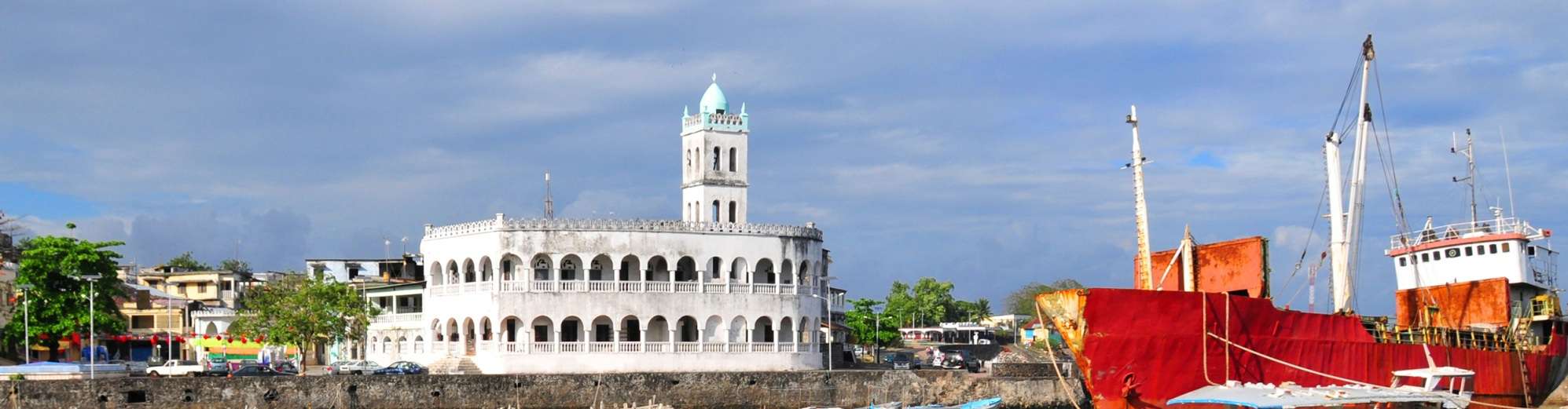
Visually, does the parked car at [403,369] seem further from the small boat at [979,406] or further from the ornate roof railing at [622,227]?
the small boat at [979,406]

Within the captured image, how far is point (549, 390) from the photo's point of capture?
190 ft

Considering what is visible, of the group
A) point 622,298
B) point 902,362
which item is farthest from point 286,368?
point 902,362

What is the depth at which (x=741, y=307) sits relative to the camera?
69.3 m

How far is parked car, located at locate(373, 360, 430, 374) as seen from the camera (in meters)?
62.9

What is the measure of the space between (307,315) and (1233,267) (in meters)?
41.1

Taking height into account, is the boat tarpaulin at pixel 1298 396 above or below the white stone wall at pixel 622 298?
below

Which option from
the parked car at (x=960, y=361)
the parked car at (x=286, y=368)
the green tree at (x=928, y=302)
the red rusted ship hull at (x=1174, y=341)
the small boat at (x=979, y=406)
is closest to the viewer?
the red rusted ship hull at (x=1174, y=341)

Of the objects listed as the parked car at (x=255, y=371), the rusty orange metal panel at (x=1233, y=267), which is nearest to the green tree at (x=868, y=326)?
the parked car at (x=255, y=371)

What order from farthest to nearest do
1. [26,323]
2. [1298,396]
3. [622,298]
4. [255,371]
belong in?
[622,298] < [255,371] < [26,323] < [1298,396]

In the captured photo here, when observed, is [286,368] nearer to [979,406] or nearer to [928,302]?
[979,406]

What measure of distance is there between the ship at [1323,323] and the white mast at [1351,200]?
48 mm

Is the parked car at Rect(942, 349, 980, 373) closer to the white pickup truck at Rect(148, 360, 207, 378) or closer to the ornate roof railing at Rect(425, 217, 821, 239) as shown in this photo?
the ornate roof railing at Rect(425, 217, 821, 239)

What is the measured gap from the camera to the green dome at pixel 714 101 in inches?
2938

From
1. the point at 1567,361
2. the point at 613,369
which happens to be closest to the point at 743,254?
the point at 613,369
